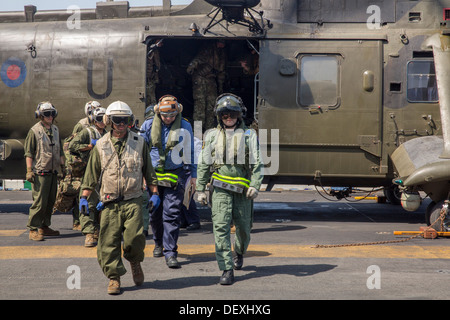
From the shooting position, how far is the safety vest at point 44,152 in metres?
9.03

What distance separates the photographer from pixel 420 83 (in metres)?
10.1

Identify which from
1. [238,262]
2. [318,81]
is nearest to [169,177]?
[238,262]

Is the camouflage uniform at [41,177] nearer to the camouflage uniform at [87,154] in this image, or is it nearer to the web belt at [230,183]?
the camouflage uniform at [87,154]

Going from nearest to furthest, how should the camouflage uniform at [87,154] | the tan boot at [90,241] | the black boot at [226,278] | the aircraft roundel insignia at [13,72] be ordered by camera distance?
the black boot at [226,278]
the tan boot at [90,241]
the camouflage uniform at [87,154]
the aircraft roundel insignia at [13,72]

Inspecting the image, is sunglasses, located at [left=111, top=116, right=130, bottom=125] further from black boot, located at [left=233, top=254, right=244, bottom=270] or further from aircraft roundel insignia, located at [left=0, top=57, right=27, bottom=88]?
aircraft roundel insignia, located at [left=0, top=57, right=27, bottom=88]

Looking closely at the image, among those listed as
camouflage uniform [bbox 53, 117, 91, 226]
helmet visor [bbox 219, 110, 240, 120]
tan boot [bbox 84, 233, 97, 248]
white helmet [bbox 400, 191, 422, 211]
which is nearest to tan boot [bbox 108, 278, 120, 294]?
helmet visor [bbox 219, 110, 240, 120]

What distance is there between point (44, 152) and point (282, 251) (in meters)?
4.33

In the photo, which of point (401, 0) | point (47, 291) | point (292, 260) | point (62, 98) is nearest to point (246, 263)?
point (292, 260)

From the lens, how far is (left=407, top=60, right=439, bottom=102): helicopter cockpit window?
1010 centimetres

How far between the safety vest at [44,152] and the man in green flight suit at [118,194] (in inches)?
129

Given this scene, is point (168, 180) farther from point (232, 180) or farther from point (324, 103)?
point (324, 103)

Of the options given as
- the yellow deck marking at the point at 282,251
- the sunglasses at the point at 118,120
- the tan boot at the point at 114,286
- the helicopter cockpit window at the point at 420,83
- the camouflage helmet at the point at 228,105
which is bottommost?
the yellow deck marking at the point at 282,251

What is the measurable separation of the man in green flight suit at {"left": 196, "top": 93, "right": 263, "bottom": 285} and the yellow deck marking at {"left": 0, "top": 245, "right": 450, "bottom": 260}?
1.26 meters

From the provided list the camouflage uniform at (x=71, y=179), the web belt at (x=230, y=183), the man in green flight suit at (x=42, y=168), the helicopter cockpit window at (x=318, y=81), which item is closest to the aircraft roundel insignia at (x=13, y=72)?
the man in green flight suit at (x=42, y=168)
